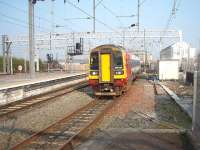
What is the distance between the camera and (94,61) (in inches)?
762

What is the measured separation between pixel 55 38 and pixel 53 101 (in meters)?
34.4

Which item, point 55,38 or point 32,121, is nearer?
point 32,121

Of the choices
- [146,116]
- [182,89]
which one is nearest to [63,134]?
[146,116]

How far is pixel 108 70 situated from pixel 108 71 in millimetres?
54

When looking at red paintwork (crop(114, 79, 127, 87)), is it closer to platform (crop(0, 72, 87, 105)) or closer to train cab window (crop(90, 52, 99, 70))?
train cab window (crop(90, 52, 99, 70))

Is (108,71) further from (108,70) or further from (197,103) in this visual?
(197,103)

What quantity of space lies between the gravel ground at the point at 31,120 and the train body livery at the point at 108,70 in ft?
4.98

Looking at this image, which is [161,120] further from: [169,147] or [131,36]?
[131,36]

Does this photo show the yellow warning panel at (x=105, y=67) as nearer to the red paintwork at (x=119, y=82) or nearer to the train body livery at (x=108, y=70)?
the train body livery at (x=108, y=70)

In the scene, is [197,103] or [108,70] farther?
[108,70]

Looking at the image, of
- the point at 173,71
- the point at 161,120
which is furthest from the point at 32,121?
the point at 173,71

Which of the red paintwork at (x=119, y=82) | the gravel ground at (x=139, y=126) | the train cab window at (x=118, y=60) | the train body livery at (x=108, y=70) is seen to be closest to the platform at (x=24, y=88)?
the train body livery at (x=108, y=70)

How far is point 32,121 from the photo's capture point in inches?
475

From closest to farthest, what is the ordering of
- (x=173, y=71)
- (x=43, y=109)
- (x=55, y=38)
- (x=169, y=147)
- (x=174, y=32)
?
(x=169, y=147) → (x=43, y=109) → (x=173, y=71) → (x=174, y=32) → (x=55, y=38)
